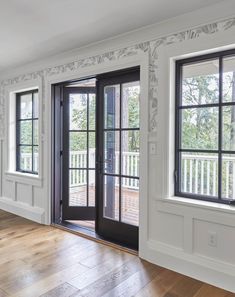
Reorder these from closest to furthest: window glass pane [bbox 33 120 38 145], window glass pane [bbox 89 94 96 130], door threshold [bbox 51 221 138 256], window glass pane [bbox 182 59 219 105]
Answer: window glass pane [bbox 182 59 219 105]
door threshold [bbox 51 221 138 256]
window glass pane [bbox 89 94 96 130]
window glass pane [bbox 33 120 38 145]

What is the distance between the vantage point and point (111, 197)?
10.4 ft

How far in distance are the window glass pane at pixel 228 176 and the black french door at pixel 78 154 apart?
1.95 meters

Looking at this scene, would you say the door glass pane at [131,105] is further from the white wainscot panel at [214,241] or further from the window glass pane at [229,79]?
the white wainscot panel at [214,241]

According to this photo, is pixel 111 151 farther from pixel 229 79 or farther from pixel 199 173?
pixel 229 79

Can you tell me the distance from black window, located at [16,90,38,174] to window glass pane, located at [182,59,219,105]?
250 centimetres

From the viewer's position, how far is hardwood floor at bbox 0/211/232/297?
2.07m

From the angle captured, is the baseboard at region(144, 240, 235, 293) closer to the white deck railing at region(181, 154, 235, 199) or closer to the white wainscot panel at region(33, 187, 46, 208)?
the white deck railing at region(181, 154, 235, 199)

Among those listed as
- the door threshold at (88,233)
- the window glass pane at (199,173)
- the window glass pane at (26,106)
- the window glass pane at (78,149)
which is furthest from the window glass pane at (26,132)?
the window glass pane at (199,173)

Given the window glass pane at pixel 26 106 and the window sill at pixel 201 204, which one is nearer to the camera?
the window sill at pixel 201 204

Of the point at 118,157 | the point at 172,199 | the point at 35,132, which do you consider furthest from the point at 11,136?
the point at 172,199

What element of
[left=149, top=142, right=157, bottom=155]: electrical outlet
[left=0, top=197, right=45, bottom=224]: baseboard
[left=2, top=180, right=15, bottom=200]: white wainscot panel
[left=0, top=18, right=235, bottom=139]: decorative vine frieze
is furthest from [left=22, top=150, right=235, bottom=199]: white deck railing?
[left=2, top=180, right=15, bottom=200]: white wainscot panel

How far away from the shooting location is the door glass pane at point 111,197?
3.11m

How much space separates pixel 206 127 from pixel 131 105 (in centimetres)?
92

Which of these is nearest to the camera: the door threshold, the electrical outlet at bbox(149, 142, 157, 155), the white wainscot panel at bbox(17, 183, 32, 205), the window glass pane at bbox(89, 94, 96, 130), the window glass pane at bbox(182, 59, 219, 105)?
the window glass pane at bbox(182, 59, 219, 105)
